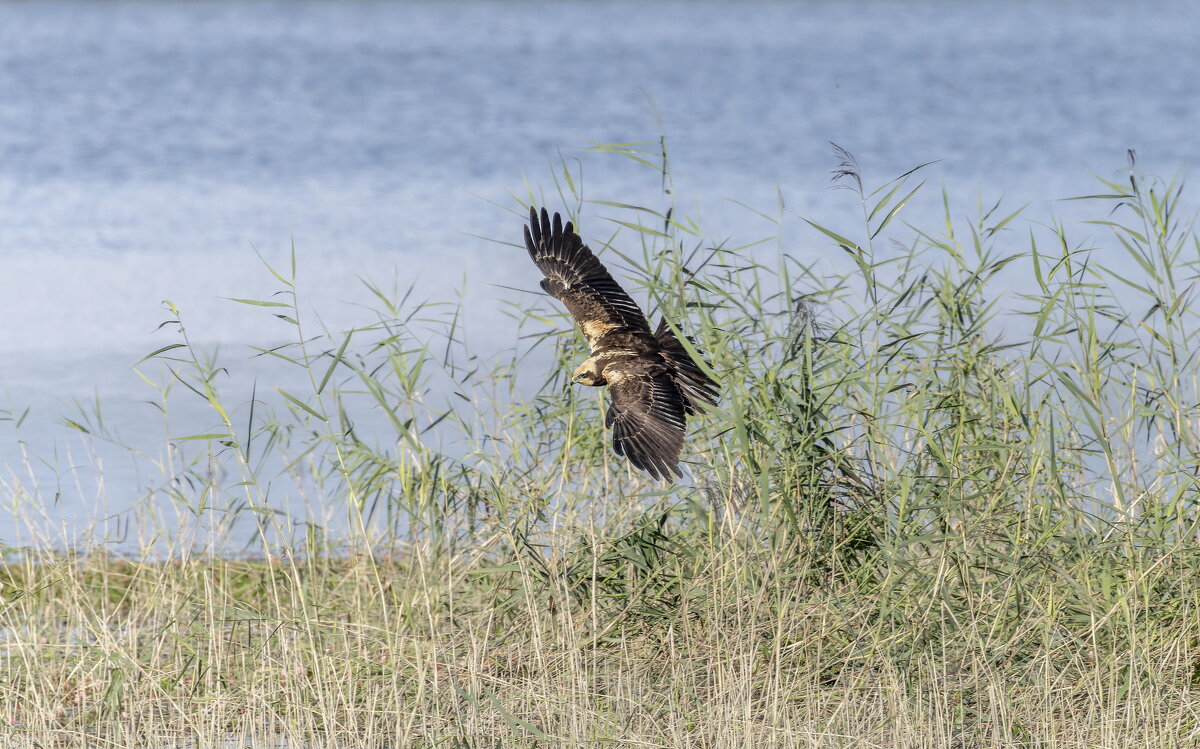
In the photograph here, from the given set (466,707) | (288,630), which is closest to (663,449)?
(466,707)

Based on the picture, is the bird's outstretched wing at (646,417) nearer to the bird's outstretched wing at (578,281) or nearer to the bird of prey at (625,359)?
the bird of prey at (625,359)

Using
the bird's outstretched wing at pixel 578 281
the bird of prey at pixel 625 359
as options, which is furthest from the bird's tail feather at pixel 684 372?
the bird's outstretched wing at pixel 578 281

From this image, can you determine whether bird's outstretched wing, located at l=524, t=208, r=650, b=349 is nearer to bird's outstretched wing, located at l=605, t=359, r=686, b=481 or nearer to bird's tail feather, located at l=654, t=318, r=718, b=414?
bird's tail feather, located at l=654, t=318, r=718, b=414

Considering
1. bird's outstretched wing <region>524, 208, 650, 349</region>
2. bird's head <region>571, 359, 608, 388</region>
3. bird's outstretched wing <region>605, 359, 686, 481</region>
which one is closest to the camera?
bird's outstretched wing <region>605, 359, 686, 481</region>

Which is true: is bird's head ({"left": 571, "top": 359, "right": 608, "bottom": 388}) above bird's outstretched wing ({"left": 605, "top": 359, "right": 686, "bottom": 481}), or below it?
above

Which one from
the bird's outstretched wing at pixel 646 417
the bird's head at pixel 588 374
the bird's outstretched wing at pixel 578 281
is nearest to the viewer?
the bird's outstretched wing at pixel 646 417

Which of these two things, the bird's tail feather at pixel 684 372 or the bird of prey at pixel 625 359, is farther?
the bird's tail feather at pixel 684 372

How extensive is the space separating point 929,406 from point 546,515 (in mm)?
1782

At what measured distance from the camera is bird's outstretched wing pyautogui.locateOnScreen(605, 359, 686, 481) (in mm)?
4719

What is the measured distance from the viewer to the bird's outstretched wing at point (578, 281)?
5.47 metres

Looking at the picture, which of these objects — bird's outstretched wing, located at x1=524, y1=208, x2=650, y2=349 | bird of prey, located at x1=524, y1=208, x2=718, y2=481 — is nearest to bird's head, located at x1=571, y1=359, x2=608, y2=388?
bird of prey, located at x1=524, y1=208, x2=718, y2=481

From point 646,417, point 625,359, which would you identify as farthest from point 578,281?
point 646,417

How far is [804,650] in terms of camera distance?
4.17 metres

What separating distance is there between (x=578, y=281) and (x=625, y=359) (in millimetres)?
669
